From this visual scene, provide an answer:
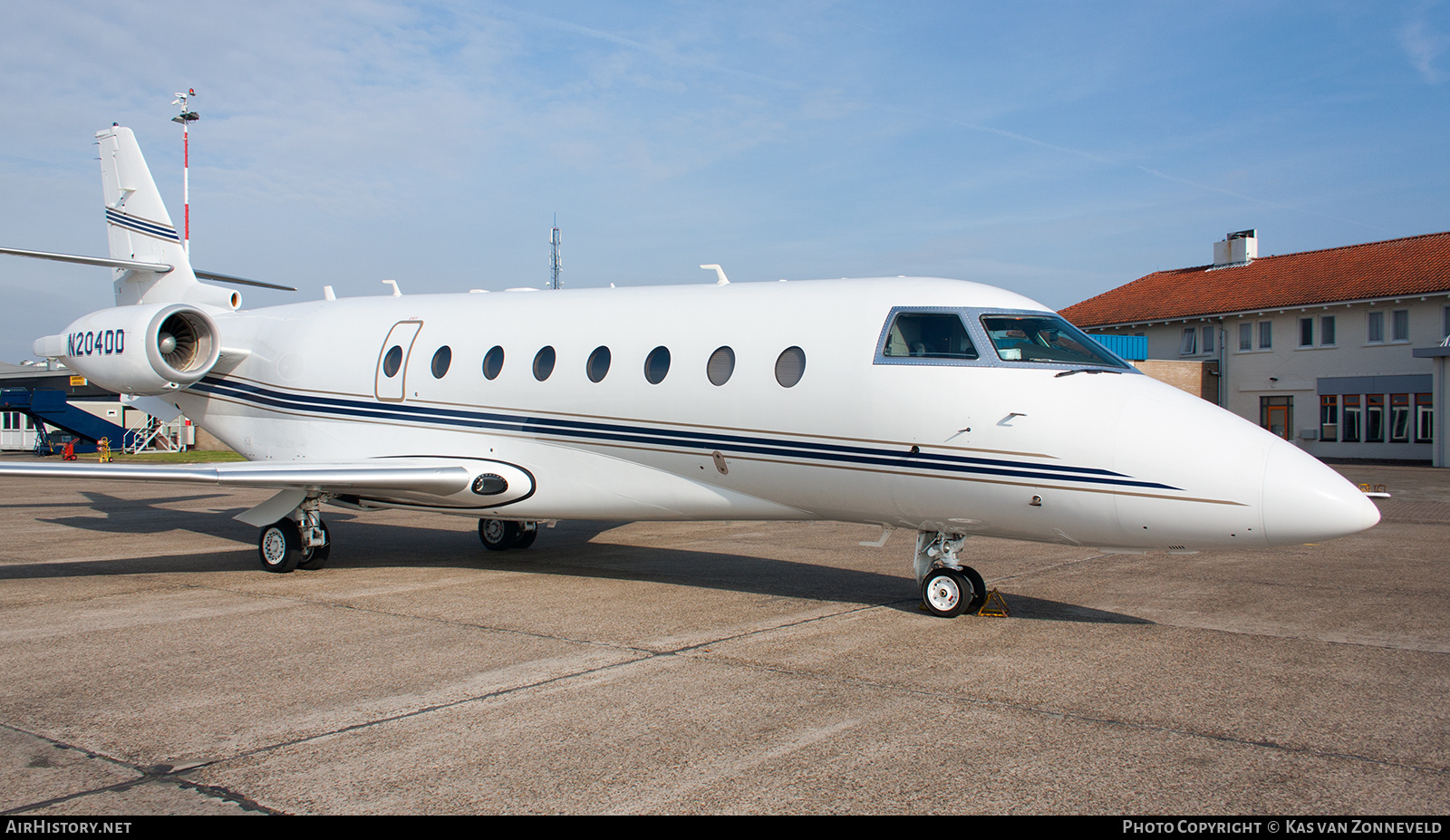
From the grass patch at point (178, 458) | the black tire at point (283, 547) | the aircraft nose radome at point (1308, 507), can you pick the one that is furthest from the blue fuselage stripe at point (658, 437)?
the grass patch at point (178, 458)

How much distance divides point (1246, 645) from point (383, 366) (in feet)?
29.2

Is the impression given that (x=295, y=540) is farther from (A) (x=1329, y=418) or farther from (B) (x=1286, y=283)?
(B) (x=1286, y=283)

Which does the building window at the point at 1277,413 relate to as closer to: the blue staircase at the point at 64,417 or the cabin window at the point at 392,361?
the cabin window at the point at 392,361

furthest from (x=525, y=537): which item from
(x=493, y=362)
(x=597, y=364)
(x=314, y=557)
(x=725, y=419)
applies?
(x=725, y=419)

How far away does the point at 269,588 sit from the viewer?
9.66 meters

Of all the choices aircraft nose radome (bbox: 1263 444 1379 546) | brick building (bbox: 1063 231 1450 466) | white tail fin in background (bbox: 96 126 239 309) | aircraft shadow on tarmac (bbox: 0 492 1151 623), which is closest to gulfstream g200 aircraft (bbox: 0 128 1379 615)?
aircraft nose radome (bbox: 1263 444 1379 546)

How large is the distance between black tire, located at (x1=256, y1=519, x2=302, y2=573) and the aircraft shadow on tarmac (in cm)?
18

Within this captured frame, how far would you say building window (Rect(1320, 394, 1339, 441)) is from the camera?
122 ft

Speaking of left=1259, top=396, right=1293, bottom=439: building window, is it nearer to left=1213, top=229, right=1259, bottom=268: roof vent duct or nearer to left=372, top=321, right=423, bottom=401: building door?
left=1213, top=229, right=1259, bottom=268: roof vent duct

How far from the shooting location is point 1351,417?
36688 millimetres
